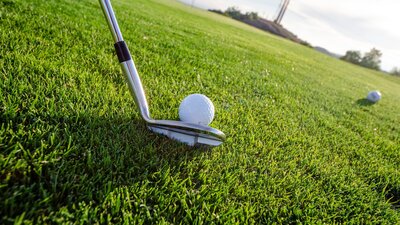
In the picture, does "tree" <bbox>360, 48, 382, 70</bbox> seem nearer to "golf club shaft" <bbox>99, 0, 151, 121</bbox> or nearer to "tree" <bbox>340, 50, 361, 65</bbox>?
"tree" <bbox>340, 50, 361, 65</bbox>

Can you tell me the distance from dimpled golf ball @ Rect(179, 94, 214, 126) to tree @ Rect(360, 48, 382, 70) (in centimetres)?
6484

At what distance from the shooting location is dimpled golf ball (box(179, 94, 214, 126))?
6.75ft

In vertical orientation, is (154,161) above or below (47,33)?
below

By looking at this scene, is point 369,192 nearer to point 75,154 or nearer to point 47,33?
point 75,154

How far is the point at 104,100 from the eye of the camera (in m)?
2.16

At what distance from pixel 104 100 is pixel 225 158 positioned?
1.13m

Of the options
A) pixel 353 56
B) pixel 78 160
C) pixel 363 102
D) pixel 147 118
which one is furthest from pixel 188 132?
pixel 353 56

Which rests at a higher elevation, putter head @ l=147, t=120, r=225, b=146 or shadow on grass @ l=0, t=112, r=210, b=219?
putter head @ l=147, t=120, r=225, b=146

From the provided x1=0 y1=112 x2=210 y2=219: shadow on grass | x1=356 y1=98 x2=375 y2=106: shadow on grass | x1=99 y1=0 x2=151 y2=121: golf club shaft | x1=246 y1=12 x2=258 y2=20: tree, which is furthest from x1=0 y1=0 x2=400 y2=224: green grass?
x1=246 y1=12 x2=258 y2=20: tree

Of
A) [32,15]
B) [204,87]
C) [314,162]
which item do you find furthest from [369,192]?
[32,15]

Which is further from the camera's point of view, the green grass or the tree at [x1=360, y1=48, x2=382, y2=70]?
the tree at [x1=360, y1=48, x2=382, y2=70]

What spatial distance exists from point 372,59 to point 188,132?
2884 inches

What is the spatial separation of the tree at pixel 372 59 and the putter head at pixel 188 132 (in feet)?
214

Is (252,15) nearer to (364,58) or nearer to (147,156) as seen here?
(364,58)
